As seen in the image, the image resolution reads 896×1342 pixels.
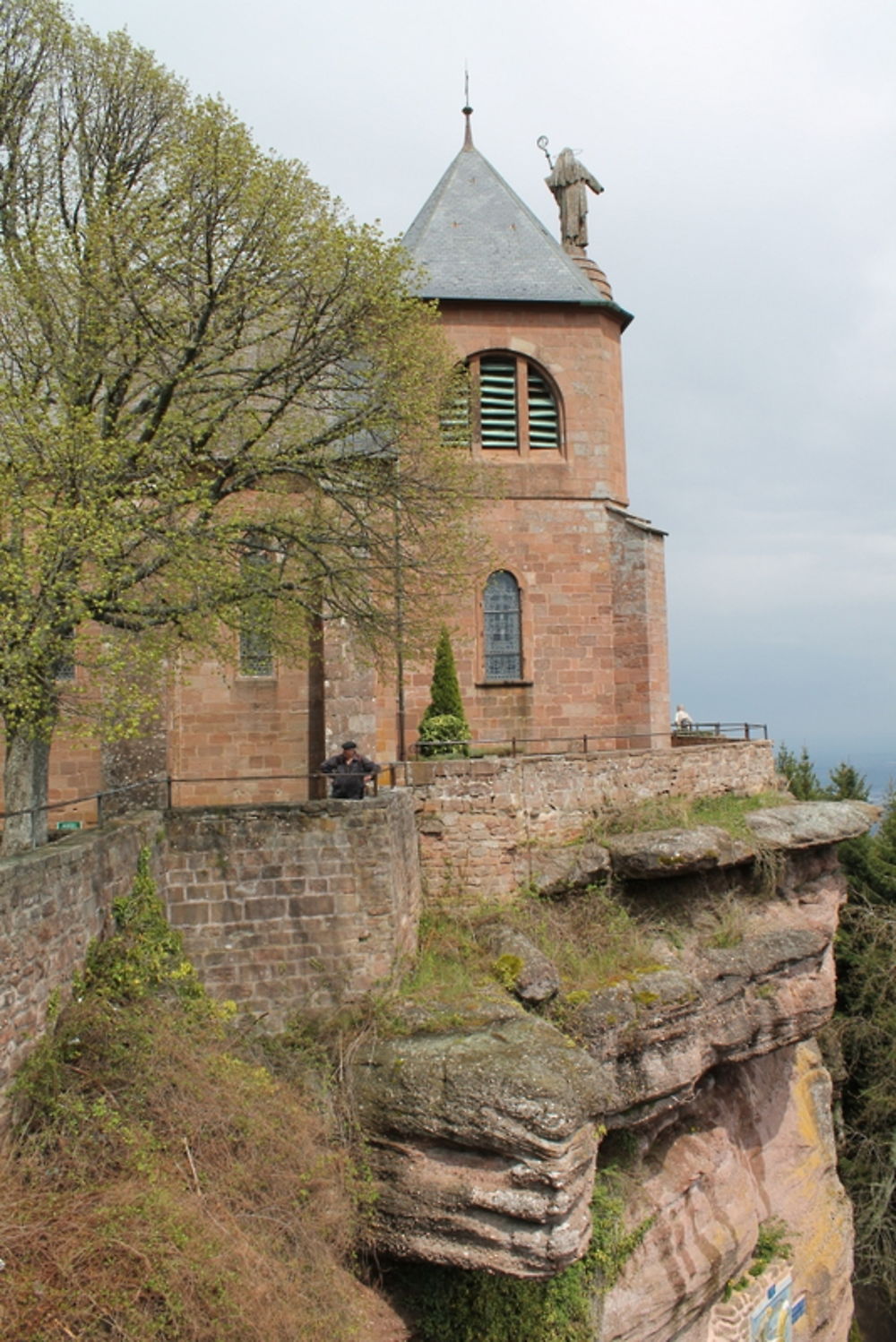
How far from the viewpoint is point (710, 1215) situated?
14.8 meters

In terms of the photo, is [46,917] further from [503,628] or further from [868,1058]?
[868,1058]

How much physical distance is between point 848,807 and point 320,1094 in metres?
11.2

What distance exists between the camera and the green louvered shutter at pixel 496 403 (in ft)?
63.3

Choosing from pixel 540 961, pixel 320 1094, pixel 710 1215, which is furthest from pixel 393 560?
pixel 710 1215

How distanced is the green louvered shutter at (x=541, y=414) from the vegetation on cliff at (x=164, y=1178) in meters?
11.7

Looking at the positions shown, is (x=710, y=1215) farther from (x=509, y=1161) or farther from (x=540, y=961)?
(x=509, y=1161)

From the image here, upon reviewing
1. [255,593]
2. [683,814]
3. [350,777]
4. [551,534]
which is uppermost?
[551,534]

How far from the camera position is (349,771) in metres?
12.4

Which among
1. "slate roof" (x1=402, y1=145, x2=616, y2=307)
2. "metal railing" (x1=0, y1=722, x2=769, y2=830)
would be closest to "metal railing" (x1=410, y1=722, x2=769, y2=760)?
"metal railing" (x1=0, y1=722, x2=769, y2=830)

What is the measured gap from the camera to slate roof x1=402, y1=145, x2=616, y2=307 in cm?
1938

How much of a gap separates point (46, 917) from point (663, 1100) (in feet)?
26.7

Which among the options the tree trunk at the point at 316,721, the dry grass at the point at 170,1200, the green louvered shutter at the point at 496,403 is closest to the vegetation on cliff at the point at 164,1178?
the dry grass at the point at 170,1200

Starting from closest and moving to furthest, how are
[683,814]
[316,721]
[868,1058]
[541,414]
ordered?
[683,814]
[316,721]
[541,414]
[868,1058]

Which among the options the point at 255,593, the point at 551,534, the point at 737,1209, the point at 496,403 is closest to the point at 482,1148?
the point at 255,593
